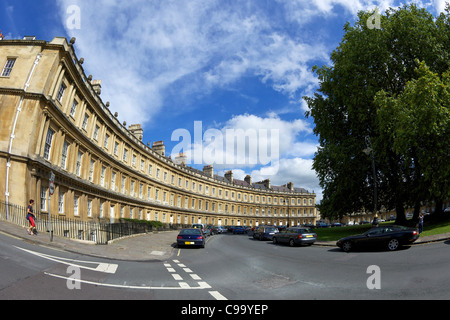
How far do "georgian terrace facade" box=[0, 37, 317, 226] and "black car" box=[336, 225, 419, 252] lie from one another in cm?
2033

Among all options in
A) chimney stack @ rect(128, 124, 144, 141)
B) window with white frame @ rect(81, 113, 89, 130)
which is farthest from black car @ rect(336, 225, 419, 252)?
chimney stack @ rect(128, 124, 144, 141)

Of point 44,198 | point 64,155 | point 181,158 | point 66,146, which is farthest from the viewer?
point 181,158

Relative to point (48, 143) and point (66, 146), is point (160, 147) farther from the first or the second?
point (48, 143)

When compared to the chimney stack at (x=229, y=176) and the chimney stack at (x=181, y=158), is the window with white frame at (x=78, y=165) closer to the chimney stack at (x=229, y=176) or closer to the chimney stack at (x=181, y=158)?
the chimney stack at (x=181, y=158)

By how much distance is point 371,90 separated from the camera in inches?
945

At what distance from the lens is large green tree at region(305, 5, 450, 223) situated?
23.5m

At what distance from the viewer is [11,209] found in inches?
644

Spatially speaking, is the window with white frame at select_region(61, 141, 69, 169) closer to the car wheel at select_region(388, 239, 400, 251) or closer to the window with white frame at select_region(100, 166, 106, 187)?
the window with white frame at select_region(100, 166, 106, 187)

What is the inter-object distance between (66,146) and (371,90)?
27.3 m

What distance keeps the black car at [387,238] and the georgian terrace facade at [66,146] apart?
20.3 m

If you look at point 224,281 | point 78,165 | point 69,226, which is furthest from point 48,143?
point 224,281

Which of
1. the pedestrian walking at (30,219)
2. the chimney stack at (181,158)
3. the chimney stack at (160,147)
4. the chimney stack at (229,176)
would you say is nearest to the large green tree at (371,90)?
the pedestrian walking at (30,219)

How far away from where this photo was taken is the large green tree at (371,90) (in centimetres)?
2355
